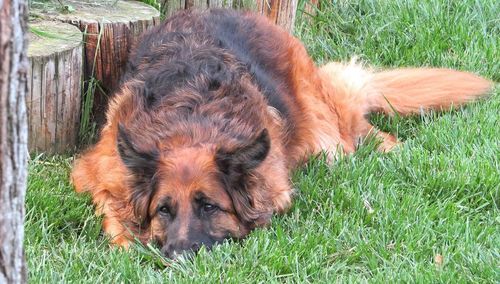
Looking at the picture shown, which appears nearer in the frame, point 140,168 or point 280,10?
point 140,168

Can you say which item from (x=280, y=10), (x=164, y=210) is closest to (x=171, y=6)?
(x=280, y=10)

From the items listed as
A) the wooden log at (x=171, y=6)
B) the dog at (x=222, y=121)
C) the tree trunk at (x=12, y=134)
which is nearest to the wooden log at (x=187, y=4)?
the wooden log at (x=171, y=6)

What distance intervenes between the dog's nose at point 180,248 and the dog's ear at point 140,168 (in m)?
0.37

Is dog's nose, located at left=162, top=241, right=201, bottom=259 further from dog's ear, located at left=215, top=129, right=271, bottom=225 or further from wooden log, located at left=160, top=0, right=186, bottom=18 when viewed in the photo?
wooden log, located at left=160, top=0, right=186, bottom=18

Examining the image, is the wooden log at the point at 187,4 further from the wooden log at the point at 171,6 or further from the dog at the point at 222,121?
the dog at the point at 222,121

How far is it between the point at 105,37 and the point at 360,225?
7.58 feet

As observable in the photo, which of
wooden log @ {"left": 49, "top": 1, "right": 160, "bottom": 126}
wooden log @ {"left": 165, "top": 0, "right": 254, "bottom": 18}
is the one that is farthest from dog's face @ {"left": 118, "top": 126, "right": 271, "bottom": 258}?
wooden log @ {"left": 165, "top": 0, "right": 254, "bottom": 18}

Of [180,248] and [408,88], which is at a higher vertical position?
[408,88]

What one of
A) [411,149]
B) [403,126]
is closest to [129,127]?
[411,149]

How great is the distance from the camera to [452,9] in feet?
22.8

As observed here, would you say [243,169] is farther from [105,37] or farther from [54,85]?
[105,37]

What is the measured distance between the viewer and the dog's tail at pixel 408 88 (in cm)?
600

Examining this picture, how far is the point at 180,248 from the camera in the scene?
4.06 m

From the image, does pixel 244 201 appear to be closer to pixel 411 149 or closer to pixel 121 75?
pixel 411 149
